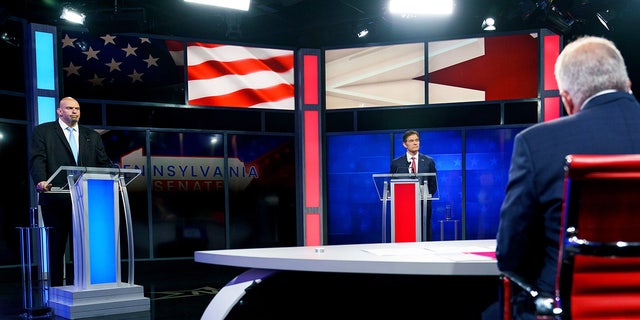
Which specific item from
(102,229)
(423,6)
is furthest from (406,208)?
(423,6)

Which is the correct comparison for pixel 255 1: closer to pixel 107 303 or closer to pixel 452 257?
pixel 107 303

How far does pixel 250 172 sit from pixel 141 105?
70.1 inches

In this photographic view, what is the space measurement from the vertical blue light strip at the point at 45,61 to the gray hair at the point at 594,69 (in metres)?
6.60

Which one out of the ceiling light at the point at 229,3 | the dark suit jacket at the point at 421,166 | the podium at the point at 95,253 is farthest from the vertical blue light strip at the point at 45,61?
the dark suit jacket at the point at 421,166

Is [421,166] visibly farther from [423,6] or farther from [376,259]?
[376,259]

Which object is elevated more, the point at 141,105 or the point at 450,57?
the point at 450,57

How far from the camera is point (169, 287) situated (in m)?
5.38

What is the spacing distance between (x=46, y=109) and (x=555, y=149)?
662 cm

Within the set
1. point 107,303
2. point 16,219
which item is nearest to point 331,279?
point 107,303

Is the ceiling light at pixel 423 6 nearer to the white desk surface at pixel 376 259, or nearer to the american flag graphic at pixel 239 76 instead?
the american flag graphic at pixel 239 76

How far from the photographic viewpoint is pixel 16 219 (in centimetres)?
634

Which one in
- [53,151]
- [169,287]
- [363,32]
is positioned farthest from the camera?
[363,32]

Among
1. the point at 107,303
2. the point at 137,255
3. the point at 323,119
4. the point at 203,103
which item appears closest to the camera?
the point at 107,303

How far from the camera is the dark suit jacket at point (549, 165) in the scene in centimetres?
127
